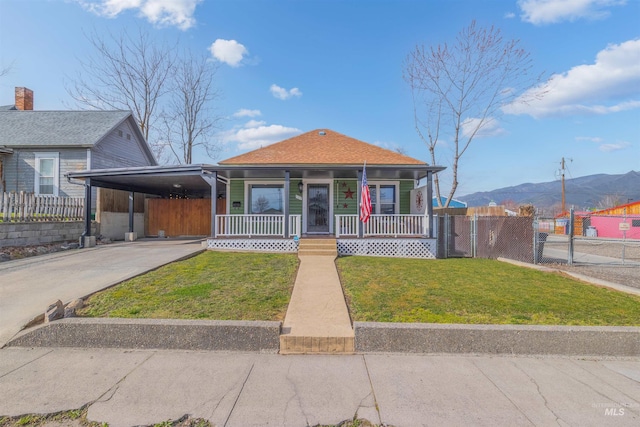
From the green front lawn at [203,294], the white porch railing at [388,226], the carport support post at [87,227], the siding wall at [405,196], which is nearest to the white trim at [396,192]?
the siding wall at [405,196]

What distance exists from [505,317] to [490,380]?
1454 mm

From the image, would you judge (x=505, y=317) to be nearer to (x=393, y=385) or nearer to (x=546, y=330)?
(x=546, y=330)

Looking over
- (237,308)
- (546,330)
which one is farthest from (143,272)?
(546,330)

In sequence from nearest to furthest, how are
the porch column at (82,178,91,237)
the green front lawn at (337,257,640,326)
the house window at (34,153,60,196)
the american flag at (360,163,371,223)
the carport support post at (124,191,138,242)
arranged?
the green front lawn at (337,257,640,326)
the american flag at (360,163,371,223)
the porch column at (82,178,91,237)
the carport support post at (124,191,138,242)
the house window at (34,153,60,196)

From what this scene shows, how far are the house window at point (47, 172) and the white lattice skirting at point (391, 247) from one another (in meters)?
14.3

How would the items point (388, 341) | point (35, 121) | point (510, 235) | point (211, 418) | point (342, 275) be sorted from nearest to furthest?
point (211, 418) → point (388, 341) → point (342, 275) → point (510, 235) → point (35, 121)

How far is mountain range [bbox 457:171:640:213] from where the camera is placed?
194 ft

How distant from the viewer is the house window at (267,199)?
12.3 meters

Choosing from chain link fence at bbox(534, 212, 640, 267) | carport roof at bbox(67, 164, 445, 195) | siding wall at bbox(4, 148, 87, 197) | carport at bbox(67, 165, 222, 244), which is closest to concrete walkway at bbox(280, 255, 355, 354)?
carport roof at bbox(67, 164, 445, 195)

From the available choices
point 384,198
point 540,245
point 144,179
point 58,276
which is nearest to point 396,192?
point 384,198

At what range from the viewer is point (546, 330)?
3.57 metres

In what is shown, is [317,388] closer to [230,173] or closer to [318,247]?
[318,247]

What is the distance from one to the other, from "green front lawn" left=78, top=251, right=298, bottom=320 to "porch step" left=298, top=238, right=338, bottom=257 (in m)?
2.02

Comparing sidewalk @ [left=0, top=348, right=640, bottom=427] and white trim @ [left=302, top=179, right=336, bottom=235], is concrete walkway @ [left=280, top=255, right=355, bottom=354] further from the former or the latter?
white trim @ [left=302, top=179, right=336, bottom=235]
